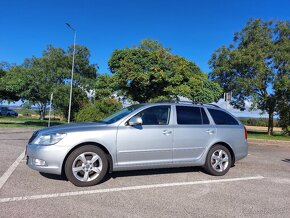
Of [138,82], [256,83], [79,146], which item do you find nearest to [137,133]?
[79,146]

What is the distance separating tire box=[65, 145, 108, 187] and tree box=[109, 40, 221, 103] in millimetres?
12982

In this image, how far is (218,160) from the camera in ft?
22.4

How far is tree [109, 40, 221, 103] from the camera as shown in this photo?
18.8m

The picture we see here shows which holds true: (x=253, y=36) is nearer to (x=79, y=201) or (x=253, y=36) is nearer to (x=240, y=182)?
(x=240, y=182)

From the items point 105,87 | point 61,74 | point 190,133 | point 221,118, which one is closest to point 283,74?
A: point 105,87

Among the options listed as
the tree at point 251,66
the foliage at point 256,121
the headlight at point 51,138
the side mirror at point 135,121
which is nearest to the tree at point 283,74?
the tree at point 251,66

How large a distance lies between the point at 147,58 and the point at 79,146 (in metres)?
Answer: 14.3

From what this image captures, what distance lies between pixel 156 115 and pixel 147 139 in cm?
64

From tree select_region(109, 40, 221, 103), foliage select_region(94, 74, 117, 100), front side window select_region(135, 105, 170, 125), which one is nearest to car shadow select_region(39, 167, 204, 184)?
front side window select_region(135, 105, 170, 125)

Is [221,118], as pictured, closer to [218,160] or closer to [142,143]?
[218,160]

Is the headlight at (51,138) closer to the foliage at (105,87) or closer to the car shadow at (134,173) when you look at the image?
the car shadow at (134,173)

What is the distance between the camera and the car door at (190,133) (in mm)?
6340

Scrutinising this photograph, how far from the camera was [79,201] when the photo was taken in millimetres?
4617

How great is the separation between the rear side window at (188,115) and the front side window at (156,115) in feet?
0.94
